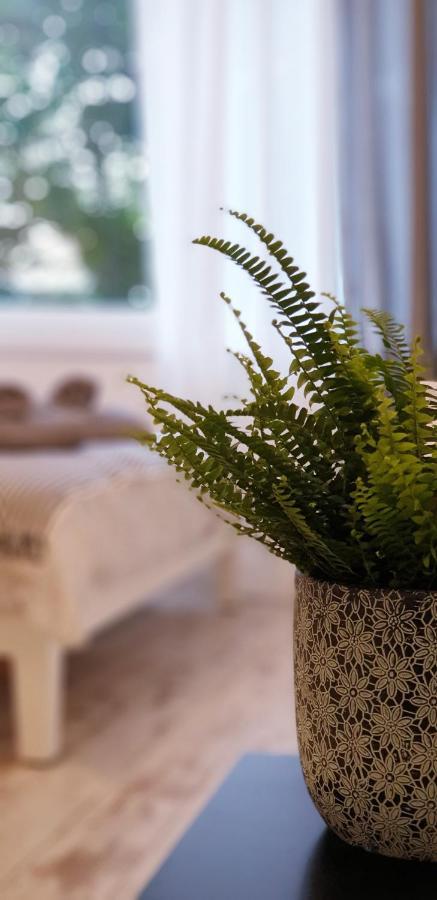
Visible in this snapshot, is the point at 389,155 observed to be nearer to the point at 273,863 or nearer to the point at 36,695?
the point at 36,695

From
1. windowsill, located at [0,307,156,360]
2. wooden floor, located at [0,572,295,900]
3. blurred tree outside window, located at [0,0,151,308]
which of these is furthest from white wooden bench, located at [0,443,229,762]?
blurred tree outside window, located at [0,0,151,308]

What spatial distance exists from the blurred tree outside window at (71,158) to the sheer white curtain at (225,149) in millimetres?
415

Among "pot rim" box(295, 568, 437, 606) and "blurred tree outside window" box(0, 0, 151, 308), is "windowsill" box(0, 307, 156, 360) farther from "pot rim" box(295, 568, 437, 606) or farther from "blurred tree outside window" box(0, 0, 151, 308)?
"pot rim" box(295, 568, 437, 606)

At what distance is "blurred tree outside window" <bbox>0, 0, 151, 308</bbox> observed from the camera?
350 centimetres

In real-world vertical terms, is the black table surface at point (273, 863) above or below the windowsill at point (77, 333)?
below

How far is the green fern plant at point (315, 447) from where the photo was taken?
669 millimetres

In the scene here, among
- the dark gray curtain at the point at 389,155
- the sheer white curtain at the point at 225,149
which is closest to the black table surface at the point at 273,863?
the dark gray curtain at the point at 389,155

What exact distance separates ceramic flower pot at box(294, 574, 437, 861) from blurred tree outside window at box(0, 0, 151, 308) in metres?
2.92

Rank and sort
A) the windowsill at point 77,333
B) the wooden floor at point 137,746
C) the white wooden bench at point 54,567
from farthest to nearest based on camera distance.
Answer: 1. the windowsill at point 77,333
2. the white wooden bench at point 54,567
3. the wooden floor at point 137,746

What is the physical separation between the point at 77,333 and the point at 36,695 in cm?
169

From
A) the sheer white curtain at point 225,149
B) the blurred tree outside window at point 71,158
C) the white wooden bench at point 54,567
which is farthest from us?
A: the blurred tree outside window at point 71,158

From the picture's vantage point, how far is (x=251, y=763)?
888mm

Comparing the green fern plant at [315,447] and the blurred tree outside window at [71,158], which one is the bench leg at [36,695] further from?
the blurred tree outside window at [71,158]

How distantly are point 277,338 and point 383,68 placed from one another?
78cm
